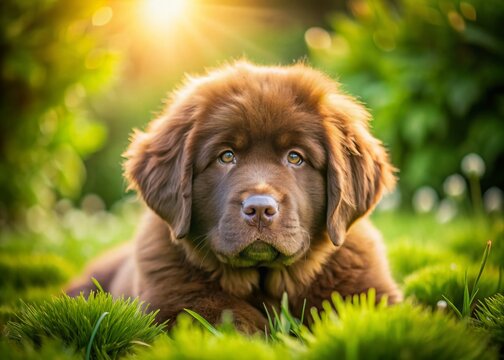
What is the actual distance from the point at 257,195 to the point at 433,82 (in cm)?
466

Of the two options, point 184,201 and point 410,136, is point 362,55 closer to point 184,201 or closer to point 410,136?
point 410,136

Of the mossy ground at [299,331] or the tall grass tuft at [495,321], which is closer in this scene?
the mossy ground at [299,331]

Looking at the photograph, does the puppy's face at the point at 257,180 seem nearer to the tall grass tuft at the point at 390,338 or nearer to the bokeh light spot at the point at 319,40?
the tall grass tuft at the point at 390,338

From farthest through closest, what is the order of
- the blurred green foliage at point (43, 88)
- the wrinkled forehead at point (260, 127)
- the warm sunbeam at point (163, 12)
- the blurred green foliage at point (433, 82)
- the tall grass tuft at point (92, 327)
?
1. the warm sunbeam at point (163, 12)
2. the blurred green foliage at point (433, 82)
3. the blurred green foliage at point (43, 88)
4. the wrinkled forehead at point (260, 127)
5. the tall grass tuft at point (92, 327)

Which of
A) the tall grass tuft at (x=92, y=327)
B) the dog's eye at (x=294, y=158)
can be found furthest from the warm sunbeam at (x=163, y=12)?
the tall grass tuft at (x=92, y=327)

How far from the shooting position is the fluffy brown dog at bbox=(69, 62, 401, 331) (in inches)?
113

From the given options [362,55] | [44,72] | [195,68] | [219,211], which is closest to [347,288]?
[219,211]

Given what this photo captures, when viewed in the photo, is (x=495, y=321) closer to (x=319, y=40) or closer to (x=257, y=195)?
(x=257, y=195)

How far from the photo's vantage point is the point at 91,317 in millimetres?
2398

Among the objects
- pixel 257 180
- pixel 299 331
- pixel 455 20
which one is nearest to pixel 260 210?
pixel 257 180

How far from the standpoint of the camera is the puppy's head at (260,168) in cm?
283

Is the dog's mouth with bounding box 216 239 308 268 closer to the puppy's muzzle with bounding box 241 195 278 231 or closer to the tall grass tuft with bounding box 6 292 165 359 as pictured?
the puppy's muzzle with bounding box 241 195 278 231

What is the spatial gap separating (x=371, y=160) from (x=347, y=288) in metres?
0.73

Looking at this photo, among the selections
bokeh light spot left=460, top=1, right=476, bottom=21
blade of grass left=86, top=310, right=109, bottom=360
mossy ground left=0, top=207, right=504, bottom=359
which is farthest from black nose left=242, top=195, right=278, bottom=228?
bokeh light spot left=460, top=1, right=476, bottom=21
